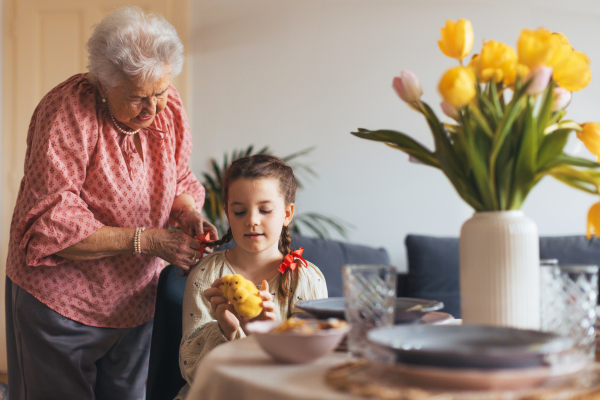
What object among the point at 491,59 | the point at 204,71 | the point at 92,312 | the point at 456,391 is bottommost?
the point at 92,312

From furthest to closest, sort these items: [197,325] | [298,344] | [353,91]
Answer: [353,91] → [197,325] → [298,344]

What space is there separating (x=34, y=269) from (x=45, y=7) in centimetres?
250

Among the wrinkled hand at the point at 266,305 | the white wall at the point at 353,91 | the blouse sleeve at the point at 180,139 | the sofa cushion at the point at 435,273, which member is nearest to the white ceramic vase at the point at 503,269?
the wrinkled hand at the point at 266,305

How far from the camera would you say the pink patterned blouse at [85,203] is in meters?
1.52

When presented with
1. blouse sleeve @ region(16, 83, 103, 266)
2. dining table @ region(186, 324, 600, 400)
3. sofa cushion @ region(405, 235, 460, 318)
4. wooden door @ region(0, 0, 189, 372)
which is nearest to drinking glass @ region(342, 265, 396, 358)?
dining table @ region(186, 324, 600, 400)

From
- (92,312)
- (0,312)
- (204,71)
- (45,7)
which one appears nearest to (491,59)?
(92,312)

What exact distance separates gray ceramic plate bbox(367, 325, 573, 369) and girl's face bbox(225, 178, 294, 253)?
0.76 m

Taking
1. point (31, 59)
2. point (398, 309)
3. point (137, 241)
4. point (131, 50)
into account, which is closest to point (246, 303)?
point (398, 309)

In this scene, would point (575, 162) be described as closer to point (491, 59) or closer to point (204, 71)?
point (491, 59)

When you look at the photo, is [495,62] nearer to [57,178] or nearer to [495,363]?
[495,363]

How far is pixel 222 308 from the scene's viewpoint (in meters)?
1.12

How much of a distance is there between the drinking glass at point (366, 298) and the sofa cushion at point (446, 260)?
72.3 inches

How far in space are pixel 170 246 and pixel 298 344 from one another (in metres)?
0.94

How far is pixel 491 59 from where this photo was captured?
914mm
